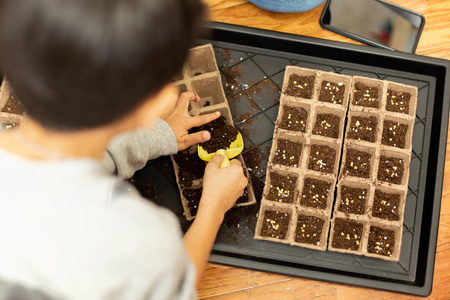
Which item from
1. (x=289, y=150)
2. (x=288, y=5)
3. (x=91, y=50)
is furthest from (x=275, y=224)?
(x=91, y=50)

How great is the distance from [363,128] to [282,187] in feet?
0.93

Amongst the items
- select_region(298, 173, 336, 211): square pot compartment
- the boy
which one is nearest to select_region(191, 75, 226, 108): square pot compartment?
select_region(298, 173, 336, 211): square pot compartment

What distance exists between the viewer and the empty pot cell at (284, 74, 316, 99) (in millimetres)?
1070

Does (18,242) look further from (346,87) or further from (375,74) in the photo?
(375,74)

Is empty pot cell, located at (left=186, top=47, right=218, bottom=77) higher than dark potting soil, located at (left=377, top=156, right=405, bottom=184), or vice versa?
empty pot cell, located at (left=186, top=47, right=218, bottom=77)

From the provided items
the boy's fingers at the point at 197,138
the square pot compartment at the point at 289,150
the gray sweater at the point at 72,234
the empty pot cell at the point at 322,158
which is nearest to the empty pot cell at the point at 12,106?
the boy's fingers at the point at 197,138

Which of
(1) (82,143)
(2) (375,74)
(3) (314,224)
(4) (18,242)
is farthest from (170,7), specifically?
(2) (375,74)

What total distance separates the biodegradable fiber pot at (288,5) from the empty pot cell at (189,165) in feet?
1.58

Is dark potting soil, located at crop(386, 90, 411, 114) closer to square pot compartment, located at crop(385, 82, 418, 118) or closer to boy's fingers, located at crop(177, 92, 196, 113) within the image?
square pot compartment, located at crop(385, 82, 418, 118)

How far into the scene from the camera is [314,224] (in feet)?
3.27

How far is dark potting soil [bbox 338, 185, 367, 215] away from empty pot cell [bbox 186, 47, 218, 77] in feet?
1.65

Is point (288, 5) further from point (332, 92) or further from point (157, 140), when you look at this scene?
point (157, 140)

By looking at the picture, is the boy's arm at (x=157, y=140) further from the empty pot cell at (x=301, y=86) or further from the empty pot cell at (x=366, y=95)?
the empty pot cell at (x=366, y=95)

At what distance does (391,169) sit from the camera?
1033mm
